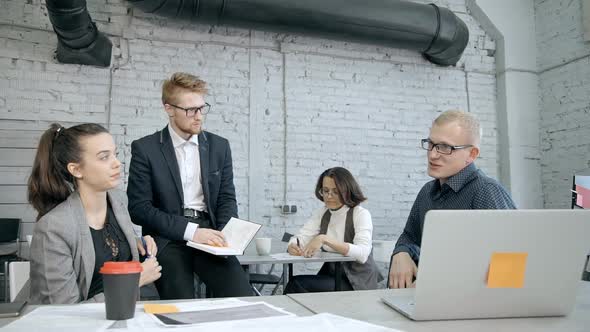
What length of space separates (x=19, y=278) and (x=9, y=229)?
277cm

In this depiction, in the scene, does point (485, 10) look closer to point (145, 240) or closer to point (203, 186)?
point (203, 186)

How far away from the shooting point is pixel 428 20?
4.69 m

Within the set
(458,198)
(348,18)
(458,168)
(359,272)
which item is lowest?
(359,272)

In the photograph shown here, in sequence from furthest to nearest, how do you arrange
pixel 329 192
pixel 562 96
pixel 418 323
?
1. pixel 562 96
2. pixel 329 192
3. pixel 418 323

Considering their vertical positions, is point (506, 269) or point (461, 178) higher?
point (461, 178)

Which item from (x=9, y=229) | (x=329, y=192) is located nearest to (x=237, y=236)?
(x=329, y=192)

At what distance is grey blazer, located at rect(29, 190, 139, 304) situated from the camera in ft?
4.96

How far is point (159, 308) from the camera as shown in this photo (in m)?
1.03

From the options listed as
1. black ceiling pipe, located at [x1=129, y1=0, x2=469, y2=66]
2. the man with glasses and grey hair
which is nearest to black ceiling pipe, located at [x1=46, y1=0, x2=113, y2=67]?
black ceiling pipe, located at [x1=129, y1=0, x2=469, y2=66]

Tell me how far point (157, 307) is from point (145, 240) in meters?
1.05

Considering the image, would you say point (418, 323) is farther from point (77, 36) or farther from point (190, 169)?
point (77, 36)

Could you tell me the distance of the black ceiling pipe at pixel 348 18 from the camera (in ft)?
13.3

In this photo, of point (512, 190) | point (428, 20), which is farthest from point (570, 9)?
point (512, 190)

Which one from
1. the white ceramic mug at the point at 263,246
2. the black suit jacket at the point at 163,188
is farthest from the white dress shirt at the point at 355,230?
the black suit jacket at the point at 163,188
